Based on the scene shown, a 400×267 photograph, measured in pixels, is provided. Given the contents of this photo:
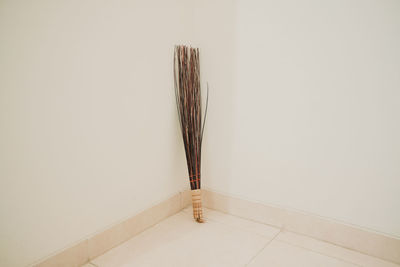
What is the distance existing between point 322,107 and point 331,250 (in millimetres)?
740

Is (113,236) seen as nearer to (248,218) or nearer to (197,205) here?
(197,205)

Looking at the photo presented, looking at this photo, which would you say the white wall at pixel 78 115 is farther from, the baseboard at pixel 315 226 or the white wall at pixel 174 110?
the baseboard at pixel 315 226

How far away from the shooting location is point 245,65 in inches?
62.4

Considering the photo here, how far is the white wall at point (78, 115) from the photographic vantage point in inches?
38.9

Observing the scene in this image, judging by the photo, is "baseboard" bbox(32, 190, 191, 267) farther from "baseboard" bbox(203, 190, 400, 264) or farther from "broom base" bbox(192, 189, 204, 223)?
"baseboard" bbox(203, 190, 400, 264)

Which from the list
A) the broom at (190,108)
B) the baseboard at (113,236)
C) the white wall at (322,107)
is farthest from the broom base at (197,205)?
the white wall at (322,107)

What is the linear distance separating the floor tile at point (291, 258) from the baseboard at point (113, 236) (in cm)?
66

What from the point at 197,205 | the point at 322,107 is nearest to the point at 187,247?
the point at 197,205

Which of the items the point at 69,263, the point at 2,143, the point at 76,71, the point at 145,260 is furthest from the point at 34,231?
the point at 76,71

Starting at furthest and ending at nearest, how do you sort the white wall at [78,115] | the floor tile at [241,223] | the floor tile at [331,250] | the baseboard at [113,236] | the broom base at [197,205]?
the broom base at [197,205] < the floor tile at [241,223] < the floor tile at [331,250] < the baseboard at [113,236] < the white wall at [78,115]

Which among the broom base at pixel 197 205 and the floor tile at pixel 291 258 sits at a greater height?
the broom base at pixel 197 205

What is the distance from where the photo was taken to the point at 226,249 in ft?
4.56

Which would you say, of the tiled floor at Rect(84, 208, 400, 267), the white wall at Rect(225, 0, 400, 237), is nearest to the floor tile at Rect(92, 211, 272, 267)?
the tiled floor at Rect(84, 208, 400, 267)

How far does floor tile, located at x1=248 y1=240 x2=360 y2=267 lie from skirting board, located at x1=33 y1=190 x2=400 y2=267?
15 cm
